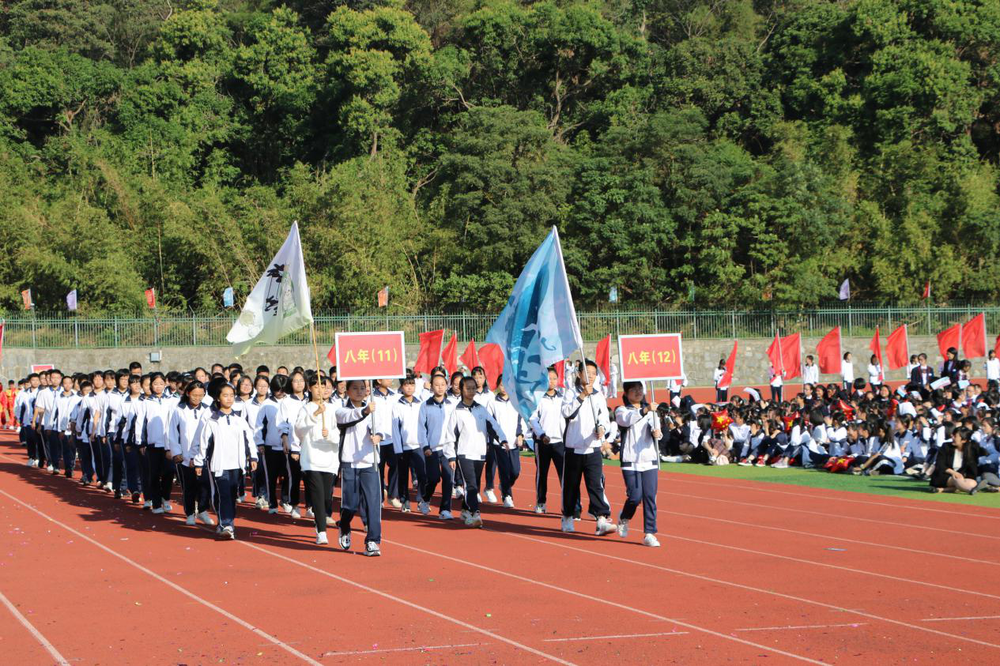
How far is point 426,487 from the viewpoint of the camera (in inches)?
550

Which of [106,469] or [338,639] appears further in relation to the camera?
[106,469]

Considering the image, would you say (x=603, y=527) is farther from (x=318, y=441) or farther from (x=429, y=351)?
(x=429, y=351)

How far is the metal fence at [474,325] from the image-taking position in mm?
34125

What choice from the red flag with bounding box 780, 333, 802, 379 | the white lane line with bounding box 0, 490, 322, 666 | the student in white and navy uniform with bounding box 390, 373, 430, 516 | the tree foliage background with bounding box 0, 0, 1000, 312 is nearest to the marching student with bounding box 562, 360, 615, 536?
the student in white and navy uniform with bounding box 390, 373, 430, 516

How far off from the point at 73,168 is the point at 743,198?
88.9ft

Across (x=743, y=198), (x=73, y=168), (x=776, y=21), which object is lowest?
(x=743, y=198)

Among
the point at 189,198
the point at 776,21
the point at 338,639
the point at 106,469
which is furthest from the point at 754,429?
the point at 776,21

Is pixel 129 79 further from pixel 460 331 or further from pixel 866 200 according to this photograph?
pixel 866 200

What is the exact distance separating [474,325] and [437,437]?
2278cm

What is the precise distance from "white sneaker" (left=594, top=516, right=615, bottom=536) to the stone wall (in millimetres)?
Result: 22054

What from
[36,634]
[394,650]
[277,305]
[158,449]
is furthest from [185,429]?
[394,650]

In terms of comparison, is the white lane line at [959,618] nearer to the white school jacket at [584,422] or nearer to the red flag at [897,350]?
the white school jacket at [584,422]

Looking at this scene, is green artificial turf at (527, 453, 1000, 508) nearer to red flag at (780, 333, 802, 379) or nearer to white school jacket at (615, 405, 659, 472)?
white school jacket at (615, 405, 659, 472)

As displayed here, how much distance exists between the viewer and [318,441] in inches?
444
